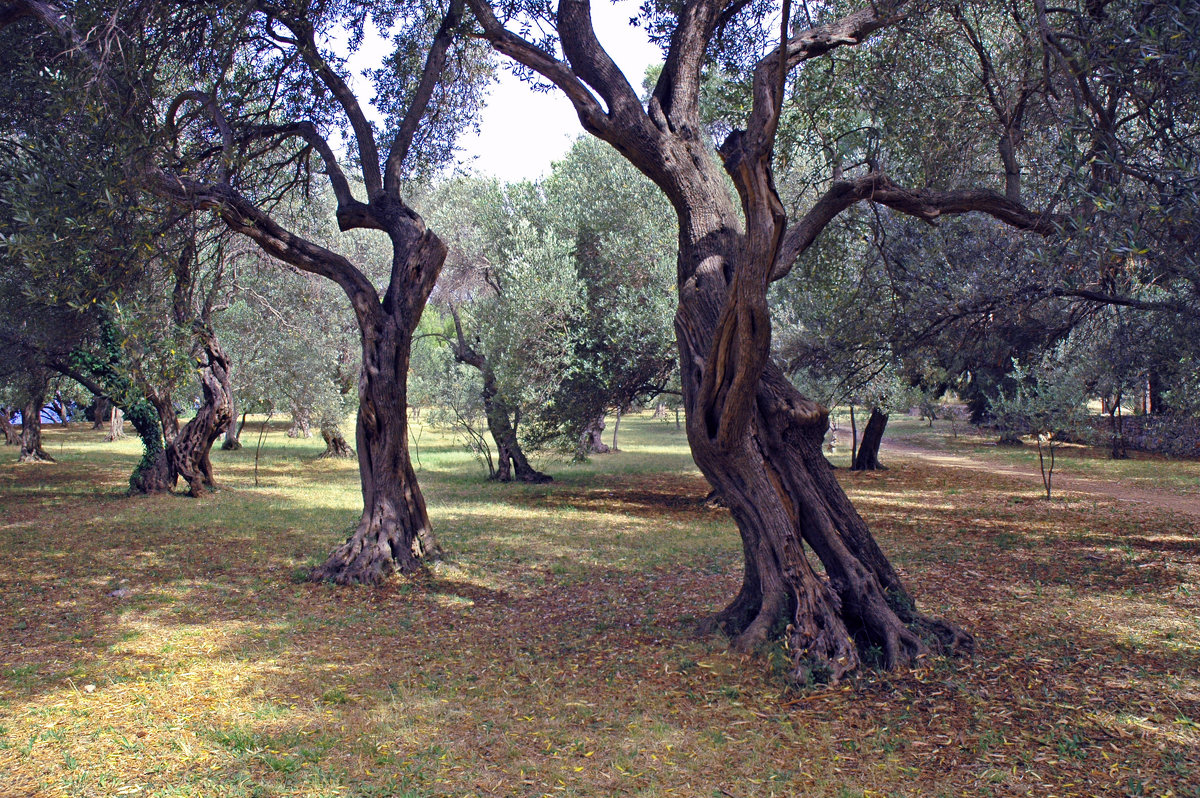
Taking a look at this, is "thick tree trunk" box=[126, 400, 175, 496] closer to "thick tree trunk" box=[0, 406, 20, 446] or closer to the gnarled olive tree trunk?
the gnarled olive tree trunk

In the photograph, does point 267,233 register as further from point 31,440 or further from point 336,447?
point 336,447

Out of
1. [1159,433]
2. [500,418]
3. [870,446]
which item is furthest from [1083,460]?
[500,418]

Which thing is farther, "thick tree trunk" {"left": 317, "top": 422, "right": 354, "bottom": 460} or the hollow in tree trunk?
"thick tree trunk" {"left": 317, "top": 422, "right": 354, "bottom": 460}

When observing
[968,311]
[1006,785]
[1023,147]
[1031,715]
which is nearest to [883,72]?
[1023,147]

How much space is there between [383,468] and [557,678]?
4.23 m

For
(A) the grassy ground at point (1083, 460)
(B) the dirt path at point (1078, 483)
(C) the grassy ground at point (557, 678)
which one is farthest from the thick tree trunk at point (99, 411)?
(A) the grassy ground at point (1083, 460)

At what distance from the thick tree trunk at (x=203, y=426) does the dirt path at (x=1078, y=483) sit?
18.4 metres

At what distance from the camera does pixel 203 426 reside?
16.2 meters

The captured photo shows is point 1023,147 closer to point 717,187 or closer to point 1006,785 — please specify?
point 717,187

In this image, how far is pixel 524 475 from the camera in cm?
2020

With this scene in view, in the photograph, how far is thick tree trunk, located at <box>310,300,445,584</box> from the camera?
28.9 feet

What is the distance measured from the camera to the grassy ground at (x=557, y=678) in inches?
161

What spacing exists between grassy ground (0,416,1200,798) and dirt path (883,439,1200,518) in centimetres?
398

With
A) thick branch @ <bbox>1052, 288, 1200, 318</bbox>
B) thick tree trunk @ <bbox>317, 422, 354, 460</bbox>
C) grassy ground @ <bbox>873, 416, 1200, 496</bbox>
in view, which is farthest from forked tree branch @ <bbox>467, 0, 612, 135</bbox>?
thick tree trunk @ <bbox>317, 422, 354, 460</bbox>
